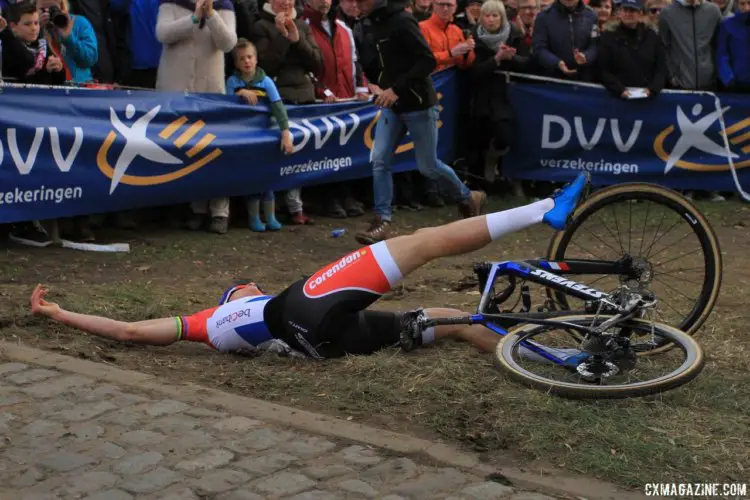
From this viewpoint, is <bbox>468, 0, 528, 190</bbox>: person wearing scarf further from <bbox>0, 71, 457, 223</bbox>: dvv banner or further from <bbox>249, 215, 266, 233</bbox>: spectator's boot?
<bbox>249, 215, 266, 233</bbox>: spectator's boot

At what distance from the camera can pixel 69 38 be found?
31.0ft

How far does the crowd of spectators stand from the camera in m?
9.68

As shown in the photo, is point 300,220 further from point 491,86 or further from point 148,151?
point 491,86

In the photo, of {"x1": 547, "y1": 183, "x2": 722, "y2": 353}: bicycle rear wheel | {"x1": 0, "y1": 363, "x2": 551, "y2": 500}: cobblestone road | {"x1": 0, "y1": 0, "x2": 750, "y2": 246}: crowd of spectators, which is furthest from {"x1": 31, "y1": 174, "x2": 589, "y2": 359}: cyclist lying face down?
{"x1": 0, "y1": 0, "x2": 750, "y2": 246}: crowd of spectators

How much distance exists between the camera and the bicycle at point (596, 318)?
17.3ft

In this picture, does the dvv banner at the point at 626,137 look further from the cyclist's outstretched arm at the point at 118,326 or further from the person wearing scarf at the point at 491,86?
the cyclist's outstretched arm at the point at 118,326

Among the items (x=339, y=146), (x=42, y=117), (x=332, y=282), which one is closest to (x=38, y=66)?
(x=42, y=117)

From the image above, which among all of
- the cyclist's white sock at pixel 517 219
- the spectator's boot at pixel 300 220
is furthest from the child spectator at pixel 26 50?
the cyclist's white sock at pixel 517 219

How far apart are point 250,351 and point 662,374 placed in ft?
7.20

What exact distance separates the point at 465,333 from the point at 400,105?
4.36m

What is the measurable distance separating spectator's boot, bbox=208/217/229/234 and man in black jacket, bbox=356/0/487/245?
1283 mm

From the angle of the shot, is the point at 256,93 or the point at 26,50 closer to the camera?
the point at 26,50

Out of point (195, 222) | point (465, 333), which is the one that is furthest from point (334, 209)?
point (465, 333)

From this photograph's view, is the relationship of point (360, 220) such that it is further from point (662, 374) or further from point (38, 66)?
point (662, 374)
